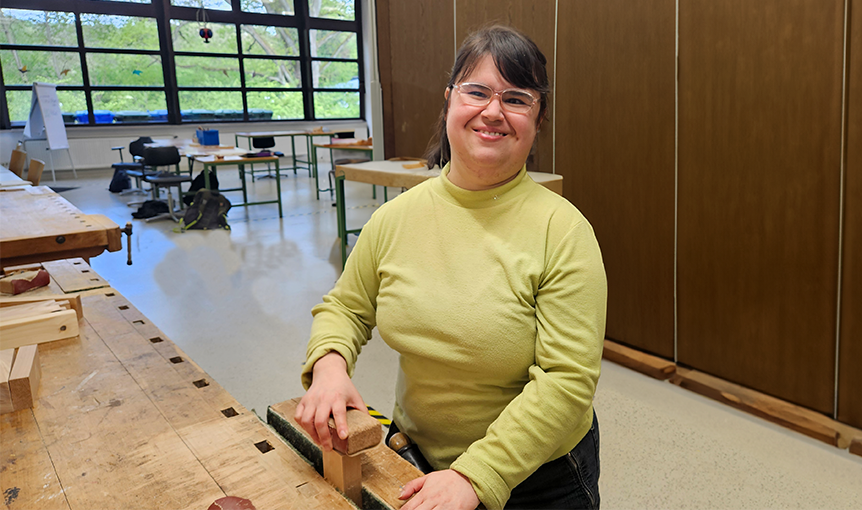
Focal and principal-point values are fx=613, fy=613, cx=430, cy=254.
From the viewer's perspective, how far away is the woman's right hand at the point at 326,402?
977 mm

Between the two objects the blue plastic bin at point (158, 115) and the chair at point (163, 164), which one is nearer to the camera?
the chair at point (163, 164)

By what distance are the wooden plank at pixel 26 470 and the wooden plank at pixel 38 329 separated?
0.42 meters

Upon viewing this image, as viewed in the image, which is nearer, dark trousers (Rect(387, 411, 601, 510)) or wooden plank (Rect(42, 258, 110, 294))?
dark trousers (Rect(387, 411, 601, 510))

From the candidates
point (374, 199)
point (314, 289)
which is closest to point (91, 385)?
point (314, 289)

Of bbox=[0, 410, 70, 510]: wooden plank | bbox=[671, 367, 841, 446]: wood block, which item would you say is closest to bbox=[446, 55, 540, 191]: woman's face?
bbox=[0, 410, 70, 510]: wooden plank

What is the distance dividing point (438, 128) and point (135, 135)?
39.8ft

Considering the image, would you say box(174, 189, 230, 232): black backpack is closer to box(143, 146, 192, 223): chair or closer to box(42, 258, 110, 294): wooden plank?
box(143, 146, 192, 223): chair

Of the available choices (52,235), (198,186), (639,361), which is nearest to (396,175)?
(639,361)

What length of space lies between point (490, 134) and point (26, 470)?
0.96 m

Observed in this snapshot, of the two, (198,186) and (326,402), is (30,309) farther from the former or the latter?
(198,186)

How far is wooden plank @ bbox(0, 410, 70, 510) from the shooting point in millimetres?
926

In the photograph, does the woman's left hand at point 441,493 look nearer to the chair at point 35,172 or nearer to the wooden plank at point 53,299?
the wooden plank at point 53,299

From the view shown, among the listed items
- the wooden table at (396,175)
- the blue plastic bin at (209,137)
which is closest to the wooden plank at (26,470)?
the wooden table at (396,175)

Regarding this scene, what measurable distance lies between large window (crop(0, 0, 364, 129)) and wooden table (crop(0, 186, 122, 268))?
10346 mm
